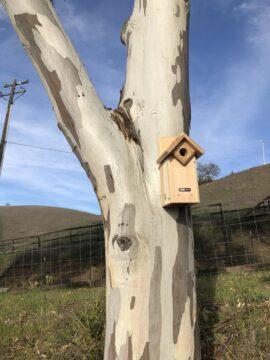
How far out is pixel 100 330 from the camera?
399cm

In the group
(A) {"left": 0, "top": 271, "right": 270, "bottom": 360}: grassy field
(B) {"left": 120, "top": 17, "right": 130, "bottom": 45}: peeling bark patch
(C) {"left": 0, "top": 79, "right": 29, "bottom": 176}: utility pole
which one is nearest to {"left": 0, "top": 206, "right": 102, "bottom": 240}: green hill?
(C) {"left": 0, "top": 79, "right": 29, "bottom": 176}: utility pole

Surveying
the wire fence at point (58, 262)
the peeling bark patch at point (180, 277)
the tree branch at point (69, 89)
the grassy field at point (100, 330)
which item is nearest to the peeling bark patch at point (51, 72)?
the tree branch at point (69, 89)

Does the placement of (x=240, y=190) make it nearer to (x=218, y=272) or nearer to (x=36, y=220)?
(x=36, y=220)

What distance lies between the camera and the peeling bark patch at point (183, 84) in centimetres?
304

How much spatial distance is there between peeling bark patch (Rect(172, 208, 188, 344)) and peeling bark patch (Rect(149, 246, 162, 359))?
0.33 feet

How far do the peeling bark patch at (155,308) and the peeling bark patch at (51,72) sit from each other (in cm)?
99

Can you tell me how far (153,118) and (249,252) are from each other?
366 inches

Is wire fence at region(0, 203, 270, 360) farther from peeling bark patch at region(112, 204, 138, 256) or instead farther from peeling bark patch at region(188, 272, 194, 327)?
peeling bark patch at region(112, 204, 138, 256)

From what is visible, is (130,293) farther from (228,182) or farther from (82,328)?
(228,182)

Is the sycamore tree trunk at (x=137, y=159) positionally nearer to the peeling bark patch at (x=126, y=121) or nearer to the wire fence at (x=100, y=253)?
the peeling bark patch at (x=126, y=121)

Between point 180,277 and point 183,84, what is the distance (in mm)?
1409

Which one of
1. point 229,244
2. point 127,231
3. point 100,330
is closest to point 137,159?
point 127,231

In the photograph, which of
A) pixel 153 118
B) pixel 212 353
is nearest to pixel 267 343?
pixel 212 353

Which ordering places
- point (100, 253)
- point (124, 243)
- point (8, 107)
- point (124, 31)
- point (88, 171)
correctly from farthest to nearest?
point (8, 107), point (100, 253), point (124, 31), point (88, 171), point (124, 243)
